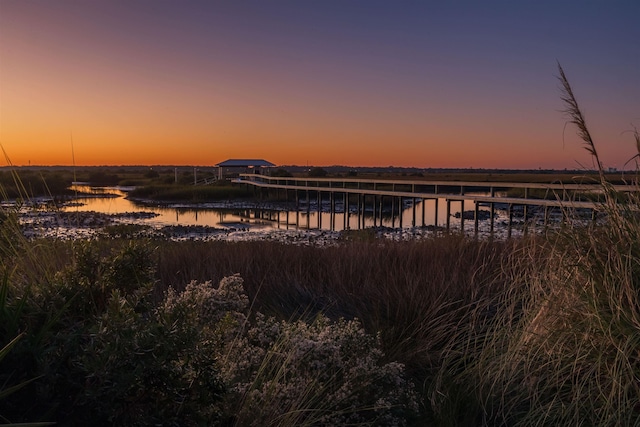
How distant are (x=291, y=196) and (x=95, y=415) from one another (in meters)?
40.7

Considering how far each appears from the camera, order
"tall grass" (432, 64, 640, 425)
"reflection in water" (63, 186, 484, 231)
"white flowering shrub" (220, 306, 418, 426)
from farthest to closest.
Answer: "reflection in water" (63, 186, 484, 231), "tall grass" (432, 64, 640, 425), "white flowering shrub" (220, 306, 418, 426)

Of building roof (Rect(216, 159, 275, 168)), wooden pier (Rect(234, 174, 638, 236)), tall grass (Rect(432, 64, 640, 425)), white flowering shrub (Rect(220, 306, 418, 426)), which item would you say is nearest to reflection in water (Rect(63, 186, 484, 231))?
wooden pier (Rect(234, 174, 638, 236))

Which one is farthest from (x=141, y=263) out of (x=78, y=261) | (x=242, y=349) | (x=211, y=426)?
(x=211, y=426)

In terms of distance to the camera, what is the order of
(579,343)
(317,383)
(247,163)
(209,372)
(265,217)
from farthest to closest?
1. (247,163)
2. (265,217)
3. (579,343)
4. (317,383)
5. (209,372)

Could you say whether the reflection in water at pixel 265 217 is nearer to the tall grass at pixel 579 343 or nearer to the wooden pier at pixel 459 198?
the wooden pier at pixel 459 198

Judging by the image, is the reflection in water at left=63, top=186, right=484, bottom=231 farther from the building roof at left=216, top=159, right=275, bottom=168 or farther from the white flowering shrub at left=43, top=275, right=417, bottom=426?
the building roof at left=216, top=159, right=275, bottom=168

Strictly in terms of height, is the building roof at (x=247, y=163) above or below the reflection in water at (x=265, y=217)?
above

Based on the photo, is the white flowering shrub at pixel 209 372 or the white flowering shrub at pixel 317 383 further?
the white flowering shrub at pixel 317 383

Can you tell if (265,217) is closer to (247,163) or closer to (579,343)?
(579,343)

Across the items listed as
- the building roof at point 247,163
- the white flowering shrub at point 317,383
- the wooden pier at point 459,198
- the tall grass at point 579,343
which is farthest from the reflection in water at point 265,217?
the building roof at point 247,163

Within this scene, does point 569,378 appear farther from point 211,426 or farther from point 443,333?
point 211,426

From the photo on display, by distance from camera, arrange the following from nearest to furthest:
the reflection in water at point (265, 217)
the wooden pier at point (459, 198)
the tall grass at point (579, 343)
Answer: the tall grass at point (579, 343), the wooden pier at point (459, 198), the reflection in water at point (265, 217)

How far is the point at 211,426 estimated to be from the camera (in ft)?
7.83

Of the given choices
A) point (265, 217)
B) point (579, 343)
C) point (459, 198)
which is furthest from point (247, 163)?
point (579, 343)
